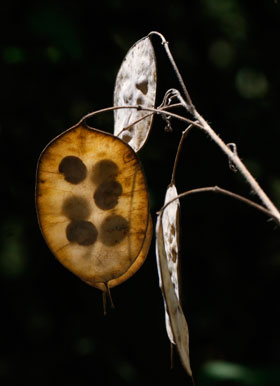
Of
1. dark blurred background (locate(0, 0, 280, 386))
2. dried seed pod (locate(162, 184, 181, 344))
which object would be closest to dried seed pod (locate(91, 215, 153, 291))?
dried seed pod (locate(162, 184, 181, 344))

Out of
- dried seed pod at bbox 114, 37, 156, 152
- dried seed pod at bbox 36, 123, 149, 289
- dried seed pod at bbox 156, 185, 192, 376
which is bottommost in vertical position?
dried seed pod at bbox 156, 185, 192, 376

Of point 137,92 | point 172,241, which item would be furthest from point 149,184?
point 172,241

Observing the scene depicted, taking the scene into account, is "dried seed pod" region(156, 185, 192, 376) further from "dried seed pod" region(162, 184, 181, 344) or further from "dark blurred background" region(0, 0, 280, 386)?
"dark blurred background" region(0, 0, 280, 386)

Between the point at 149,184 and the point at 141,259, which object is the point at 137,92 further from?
the point at 149,184

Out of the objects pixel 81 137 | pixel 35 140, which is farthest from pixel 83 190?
pixel 35 140

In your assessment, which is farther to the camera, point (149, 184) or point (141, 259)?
point (149, 184)

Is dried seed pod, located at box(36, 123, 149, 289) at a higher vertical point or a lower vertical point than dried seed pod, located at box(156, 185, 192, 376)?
higher
